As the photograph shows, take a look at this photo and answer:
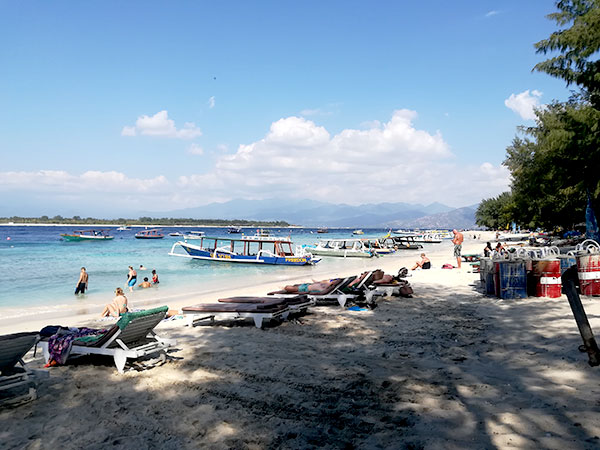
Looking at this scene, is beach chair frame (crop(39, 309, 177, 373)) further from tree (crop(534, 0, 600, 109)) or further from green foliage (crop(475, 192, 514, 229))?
green foliage (crop(475, 192, 514, 229))

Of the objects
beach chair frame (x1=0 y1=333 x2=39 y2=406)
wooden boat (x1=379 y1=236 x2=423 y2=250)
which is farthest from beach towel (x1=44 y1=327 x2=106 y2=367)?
wooden boat (x1=379 y1=236 x2=423 y2=250)

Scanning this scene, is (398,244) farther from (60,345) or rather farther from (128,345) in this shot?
(60,345)

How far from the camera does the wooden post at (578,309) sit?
516 centimetres

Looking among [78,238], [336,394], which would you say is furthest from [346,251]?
[78,238]

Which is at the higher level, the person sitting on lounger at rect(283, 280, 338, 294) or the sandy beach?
the person sitting on lounger at rect(283, 280, 338, 294)

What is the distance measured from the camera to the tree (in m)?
11.4

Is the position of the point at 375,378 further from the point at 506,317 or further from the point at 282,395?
the point at 506,317

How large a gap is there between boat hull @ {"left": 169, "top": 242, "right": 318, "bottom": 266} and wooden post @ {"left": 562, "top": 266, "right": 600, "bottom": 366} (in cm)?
2493

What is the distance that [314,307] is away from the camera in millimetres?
11234

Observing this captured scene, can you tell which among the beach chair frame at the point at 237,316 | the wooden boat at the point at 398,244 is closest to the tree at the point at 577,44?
the beach chair frame at the point at 237,316

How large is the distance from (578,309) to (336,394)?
A: 319 cm

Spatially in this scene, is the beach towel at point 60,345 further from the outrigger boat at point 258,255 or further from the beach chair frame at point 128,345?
the outrigger boat at point 258,255

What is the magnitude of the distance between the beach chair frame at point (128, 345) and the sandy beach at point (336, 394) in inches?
9.1

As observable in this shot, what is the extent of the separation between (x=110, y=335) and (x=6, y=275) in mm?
24368
